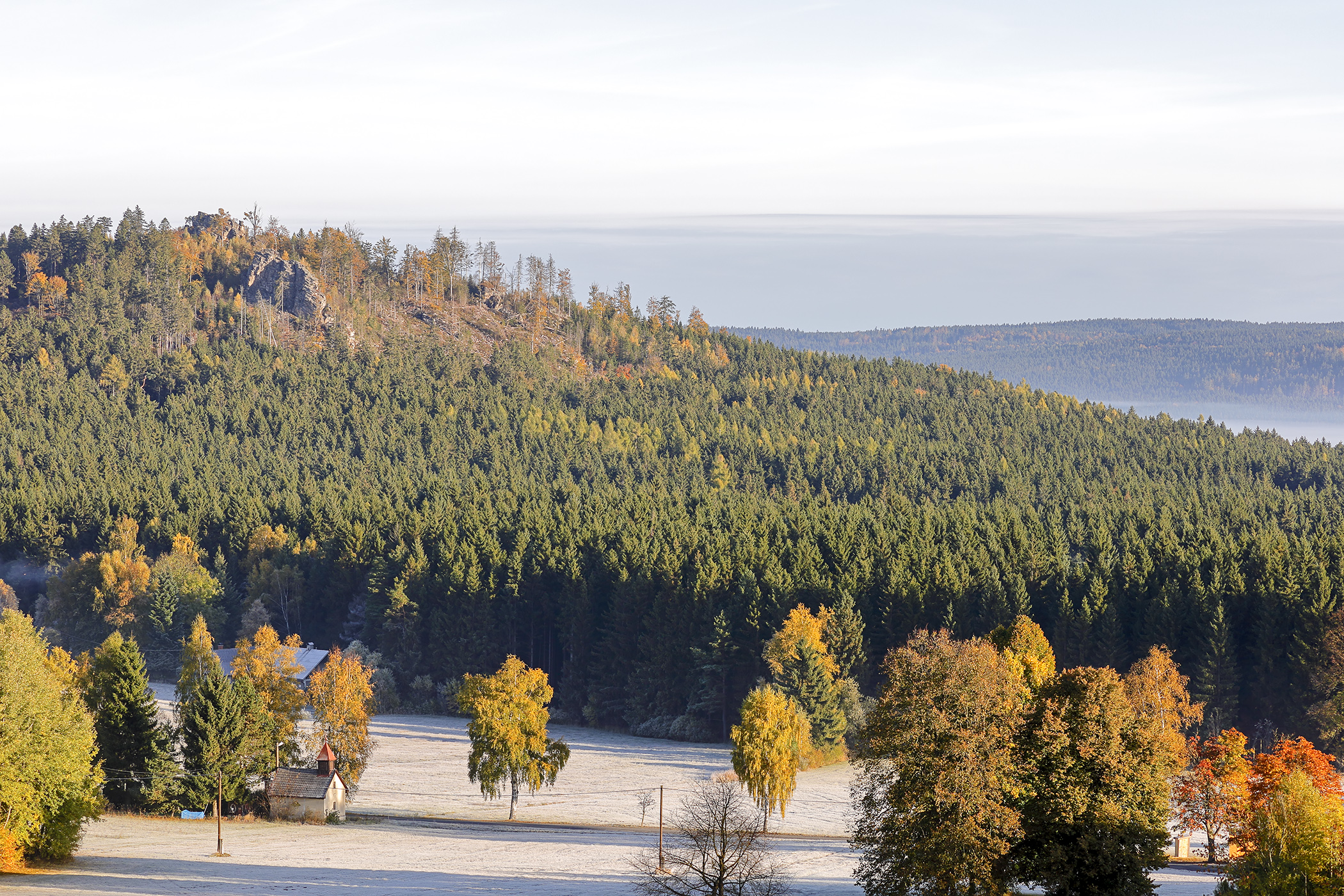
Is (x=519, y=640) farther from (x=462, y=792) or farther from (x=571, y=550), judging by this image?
(x=462, y=792)

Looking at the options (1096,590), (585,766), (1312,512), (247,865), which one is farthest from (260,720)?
(1312,512)

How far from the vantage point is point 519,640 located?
404 feet

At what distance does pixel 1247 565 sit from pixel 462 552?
6495cm

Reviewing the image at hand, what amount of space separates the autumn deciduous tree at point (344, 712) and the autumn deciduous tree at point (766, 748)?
21.2 meters

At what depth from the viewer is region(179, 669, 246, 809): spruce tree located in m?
71.9

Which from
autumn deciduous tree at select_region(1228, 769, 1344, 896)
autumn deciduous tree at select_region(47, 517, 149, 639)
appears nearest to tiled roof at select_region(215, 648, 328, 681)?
autumn deciduous tree at select_region(47, 517, 149, 639)

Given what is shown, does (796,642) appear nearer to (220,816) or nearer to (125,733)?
(220,816)

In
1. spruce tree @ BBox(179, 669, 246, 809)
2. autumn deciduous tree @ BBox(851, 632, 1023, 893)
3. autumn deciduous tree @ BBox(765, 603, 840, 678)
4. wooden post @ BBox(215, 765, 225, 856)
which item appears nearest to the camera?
autumn deciduous tree @ BBox(851, 632, 1023, 893)

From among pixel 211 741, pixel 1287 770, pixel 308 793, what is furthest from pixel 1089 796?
pixel 211 741

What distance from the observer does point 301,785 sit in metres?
A: 75.1

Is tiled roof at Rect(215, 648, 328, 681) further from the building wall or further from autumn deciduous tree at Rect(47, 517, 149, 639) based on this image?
the building wall

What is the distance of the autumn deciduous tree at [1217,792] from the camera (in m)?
62.9

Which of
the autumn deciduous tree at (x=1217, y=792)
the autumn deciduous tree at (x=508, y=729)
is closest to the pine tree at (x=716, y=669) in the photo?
the autumn deciduous tree at (x=508, y=729)

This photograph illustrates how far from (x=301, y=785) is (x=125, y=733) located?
9.41 metres
